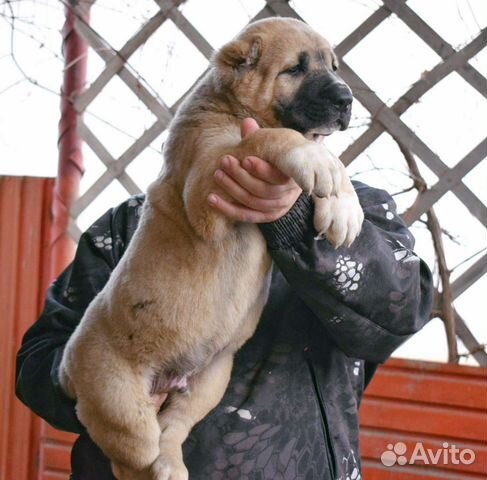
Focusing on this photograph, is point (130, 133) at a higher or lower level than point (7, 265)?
higher

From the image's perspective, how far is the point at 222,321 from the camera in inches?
61.4

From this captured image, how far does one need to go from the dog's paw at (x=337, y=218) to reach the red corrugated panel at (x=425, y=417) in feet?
4.55

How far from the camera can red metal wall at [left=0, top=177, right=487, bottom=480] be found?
Answer: 262 centimetres

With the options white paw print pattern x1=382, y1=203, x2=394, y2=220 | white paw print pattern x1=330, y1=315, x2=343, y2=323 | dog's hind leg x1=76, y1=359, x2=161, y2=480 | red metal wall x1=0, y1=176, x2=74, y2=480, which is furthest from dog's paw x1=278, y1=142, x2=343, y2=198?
red metal wall x1=0, y1=176, x2=74, y2=480

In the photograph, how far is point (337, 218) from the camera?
1.38 m

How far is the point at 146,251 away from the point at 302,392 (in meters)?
0.37

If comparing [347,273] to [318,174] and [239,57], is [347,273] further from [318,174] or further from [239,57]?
[239,57]

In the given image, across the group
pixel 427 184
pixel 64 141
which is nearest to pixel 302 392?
pixel 427 184

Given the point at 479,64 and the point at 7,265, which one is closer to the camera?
the point at 479,64

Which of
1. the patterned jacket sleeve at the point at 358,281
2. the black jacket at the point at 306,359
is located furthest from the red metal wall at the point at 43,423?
the patterned jacket sleeve at the point at 358,281

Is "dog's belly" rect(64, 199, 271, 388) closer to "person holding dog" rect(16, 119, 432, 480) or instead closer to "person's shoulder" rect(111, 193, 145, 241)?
"person holding dog" rect(16, 119, 432, 480)

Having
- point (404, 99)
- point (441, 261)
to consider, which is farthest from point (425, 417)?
point (404, 99)

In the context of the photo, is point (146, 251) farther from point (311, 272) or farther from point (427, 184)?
point (427, 184)

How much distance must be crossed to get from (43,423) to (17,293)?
461 mm
